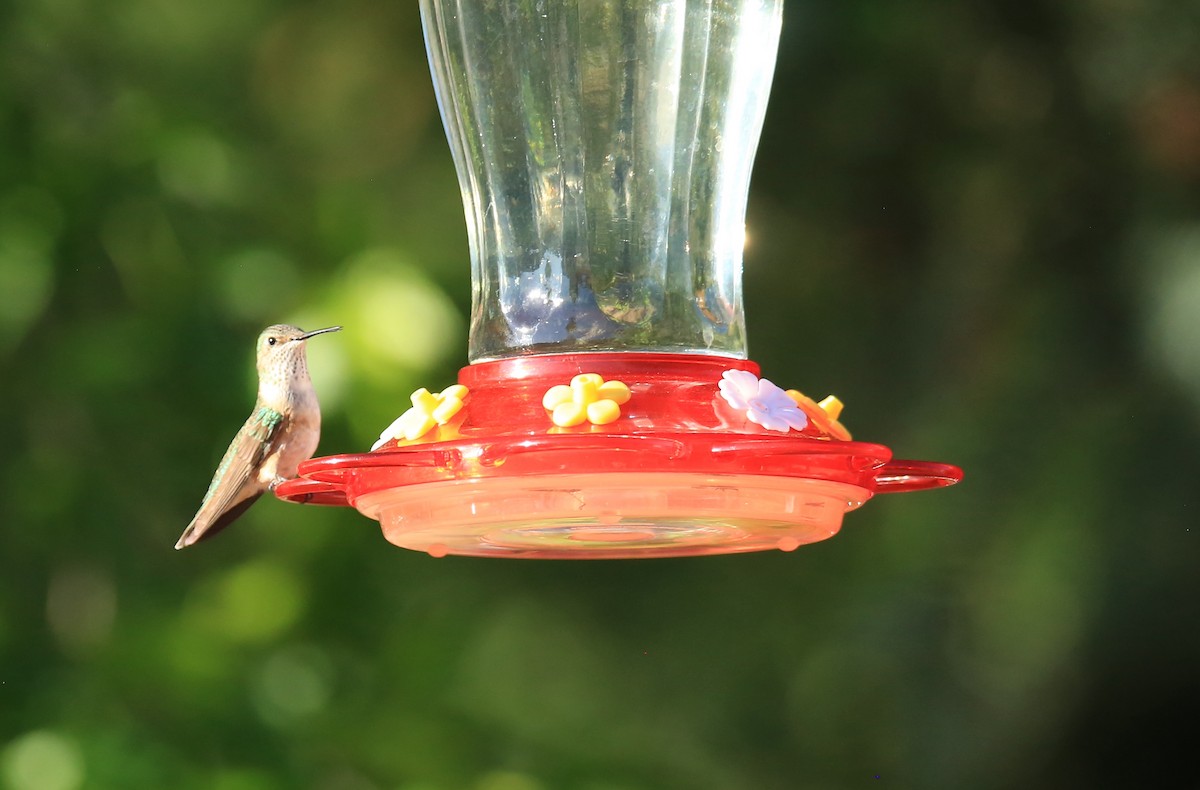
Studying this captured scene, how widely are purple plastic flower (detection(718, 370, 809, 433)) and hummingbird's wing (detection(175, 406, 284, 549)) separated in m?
1.23

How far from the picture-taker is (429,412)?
201 centimetres

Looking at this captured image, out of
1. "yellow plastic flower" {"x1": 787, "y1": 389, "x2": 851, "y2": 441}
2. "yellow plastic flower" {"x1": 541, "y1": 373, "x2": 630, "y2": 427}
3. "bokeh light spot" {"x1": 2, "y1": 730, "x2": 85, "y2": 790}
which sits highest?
"yellow plastic flower" {"x1": 541, "y1": 373, "x2": 630, "y2": 427}

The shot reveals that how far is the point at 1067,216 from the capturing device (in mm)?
4145

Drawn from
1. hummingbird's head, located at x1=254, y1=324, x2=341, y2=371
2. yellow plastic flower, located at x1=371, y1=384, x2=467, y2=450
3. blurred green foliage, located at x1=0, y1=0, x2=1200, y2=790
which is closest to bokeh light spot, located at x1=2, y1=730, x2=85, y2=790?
blurred green foliage, located at x1=0, y1=0, x2=1200, y2=790

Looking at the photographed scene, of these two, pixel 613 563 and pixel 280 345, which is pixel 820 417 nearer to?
pixel 280 345

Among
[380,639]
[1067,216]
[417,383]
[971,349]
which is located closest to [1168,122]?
[1067,216]

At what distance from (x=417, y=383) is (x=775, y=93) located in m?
1.54

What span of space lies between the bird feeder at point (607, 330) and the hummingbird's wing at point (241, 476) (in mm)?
537

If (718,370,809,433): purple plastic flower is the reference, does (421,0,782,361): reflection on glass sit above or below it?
above

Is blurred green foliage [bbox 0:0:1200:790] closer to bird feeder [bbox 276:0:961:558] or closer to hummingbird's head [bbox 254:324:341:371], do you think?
hummingbird's head [bbox 254:324:341:371]

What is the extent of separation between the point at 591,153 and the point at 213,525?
3.53ft

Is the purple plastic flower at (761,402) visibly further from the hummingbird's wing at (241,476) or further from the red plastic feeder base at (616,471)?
the hummingbird's wing at (241,476)

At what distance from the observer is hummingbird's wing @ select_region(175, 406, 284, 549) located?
9.28 feet

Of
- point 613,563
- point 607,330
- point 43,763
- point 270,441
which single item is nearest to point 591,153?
point 607,330
